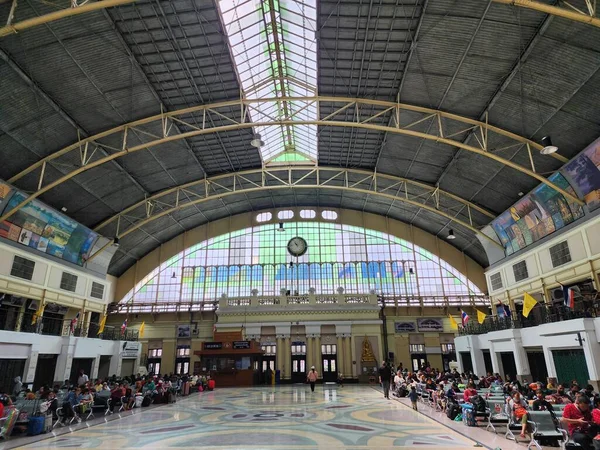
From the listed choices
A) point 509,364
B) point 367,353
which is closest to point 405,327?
point 367,353

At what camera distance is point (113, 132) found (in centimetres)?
2059

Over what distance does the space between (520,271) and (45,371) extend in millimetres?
32775

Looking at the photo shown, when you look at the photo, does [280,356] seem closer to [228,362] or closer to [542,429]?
[228,362]

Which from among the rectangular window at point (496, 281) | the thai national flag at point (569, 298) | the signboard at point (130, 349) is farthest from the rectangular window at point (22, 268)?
the rectangular window at point (496, 281)

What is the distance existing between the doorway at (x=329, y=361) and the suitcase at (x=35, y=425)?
77.8ft

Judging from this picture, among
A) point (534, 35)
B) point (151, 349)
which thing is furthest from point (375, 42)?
point (151, 349)

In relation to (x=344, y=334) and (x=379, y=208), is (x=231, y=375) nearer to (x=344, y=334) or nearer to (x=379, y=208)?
(x=344, y=334)

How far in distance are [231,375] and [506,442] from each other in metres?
22.5

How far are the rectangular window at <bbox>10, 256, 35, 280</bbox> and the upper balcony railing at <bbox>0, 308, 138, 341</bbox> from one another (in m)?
2.20

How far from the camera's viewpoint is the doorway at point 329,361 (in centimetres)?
3188

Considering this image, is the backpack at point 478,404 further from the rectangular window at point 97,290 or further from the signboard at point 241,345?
the rectangular window at point 97,290

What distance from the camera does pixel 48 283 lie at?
84.4 feet

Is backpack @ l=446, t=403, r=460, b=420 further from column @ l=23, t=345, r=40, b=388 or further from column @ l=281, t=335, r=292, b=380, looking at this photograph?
column @ l=23, t=345, r=40, b=388

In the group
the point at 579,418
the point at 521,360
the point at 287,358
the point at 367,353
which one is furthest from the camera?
the point at 287,358
